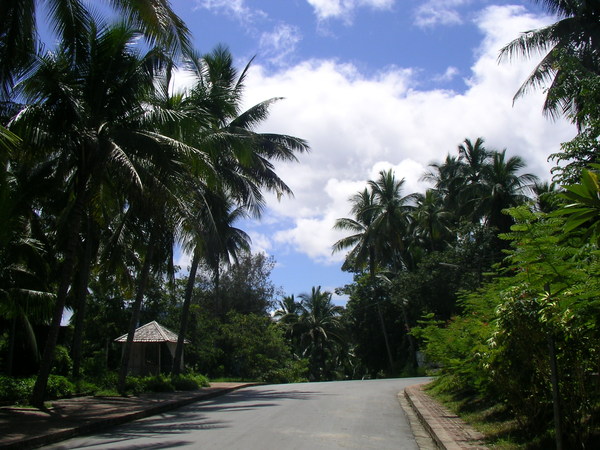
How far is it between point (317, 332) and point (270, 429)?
3884 centimetres

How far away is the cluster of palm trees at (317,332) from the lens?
157 ft

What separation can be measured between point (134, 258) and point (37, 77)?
1297cm

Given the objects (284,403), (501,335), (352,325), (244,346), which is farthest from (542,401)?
(352,325)

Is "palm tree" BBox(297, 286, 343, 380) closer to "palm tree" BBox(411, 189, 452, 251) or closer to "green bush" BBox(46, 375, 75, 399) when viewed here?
"palm tree" BBox(411, 189, 452, 251)

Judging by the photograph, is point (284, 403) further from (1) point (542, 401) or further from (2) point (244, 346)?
(2) point (244, 346)

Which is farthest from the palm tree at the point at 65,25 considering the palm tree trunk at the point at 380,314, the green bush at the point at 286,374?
the palm tree trunk at the point at 380,314

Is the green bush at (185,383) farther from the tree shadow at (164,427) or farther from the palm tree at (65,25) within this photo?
the palm tree at (65,25)

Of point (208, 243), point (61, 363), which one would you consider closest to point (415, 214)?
point (208, 243)

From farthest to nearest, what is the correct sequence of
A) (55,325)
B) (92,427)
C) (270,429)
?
(55,325) → (92,427) → (270,429)

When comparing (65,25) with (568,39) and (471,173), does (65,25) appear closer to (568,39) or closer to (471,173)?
(568,39)

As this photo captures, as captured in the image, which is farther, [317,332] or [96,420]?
[317,332]

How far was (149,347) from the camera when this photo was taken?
1236 inches

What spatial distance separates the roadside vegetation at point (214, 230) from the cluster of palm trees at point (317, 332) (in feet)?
30.0

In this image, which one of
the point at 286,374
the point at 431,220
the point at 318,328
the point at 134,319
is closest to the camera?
the point at 134,319
